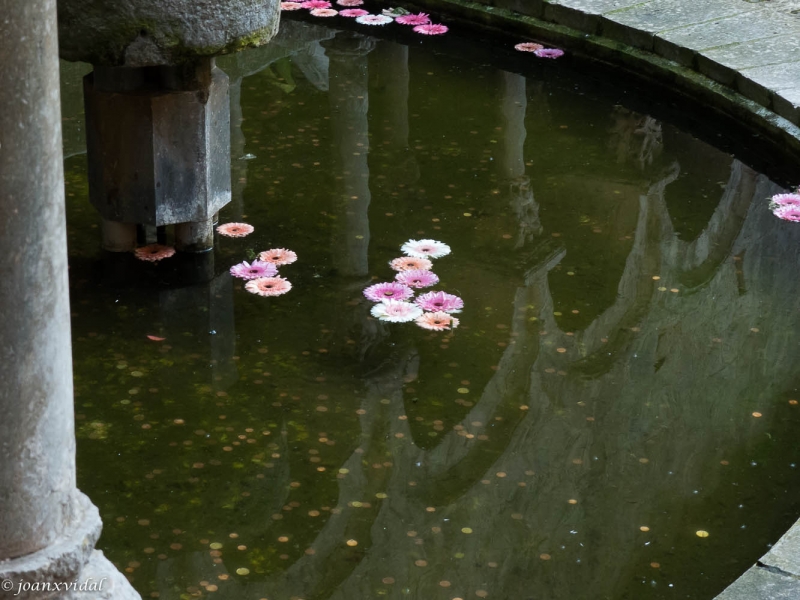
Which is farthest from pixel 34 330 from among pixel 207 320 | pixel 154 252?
pixel 154 252

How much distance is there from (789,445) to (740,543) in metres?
0.44

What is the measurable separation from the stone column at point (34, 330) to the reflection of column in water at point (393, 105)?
261cm

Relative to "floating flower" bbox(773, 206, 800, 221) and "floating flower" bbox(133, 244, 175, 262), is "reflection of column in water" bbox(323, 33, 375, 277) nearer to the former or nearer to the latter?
"floating flower" bbox(133, 244, 175, 262)

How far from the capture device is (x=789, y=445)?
291 cm

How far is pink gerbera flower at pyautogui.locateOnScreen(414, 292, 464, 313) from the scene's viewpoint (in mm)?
3436

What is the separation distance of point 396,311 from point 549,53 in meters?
2.62

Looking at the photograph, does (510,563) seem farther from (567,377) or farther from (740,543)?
(567,377)

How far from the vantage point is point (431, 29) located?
590cm

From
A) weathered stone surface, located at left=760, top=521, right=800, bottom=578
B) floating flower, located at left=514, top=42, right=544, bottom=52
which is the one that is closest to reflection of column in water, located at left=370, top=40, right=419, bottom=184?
floating flower, located at left=514, top=42, right=544, bottom=52

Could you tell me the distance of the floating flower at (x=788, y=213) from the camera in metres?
4.10

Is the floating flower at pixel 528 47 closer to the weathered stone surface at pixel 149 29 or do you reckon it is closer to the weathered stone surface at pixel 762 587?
the weathered stone surface at pixel 149 29

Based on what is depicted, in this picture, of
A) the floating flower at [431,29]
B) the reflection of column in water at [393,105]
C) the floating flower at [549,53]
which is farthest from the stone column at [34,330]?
the floating flower at [431,29]

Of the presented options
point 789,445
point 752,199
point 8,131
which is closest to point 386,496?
point 789,445

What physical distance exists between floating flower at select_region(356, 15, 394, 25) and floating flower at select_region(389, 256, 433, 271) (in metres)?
2.53
